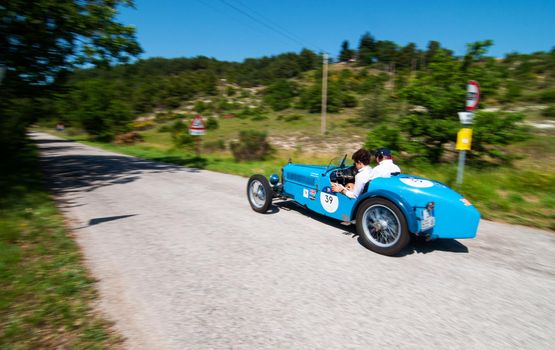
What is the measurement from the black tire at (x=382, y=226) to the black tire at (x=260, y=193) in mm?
2031

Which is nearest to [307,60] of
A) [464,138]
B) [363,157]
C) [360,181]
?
[464,138]

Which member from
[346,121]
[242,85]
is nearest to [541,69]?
[346,121]

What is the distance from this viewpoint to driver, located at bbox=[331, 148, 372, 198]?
15.4 feet

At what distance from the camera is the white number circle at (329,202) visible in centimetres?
508

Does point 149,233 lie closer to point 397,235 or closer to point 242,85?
point 397,235

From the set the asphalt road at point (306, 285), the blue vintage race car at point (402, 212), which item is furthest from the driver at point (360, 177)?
the asphalt road at point (306, 285)

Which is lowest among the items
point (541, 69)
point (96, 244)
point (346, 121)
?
point (96, 244)

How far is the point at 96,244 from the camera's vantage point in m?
4.54

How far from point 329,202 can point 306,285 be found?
6.61 ft

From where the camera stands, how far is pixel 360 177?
4711mm

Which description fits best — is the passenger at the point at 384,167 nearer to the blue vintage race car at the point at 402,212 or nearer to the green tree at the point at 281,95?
the blue vintage race car at the point at 402,212

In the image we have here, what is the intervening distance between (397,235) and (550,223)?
3453 mm

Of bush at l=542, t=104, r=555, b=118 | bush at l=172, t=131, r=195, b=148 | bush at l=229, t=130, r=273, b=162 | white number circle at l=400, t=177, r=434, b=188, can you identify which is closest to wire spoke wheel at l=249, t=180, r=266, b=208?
white number circle at l=400, t=177, r=434, b=188

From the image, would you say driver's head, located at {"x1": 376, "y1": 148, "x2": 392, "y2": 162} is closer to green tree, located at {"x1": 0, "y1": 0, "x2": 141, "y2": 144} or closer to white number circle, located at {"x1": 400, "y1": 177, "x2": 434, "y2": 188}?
white number circle, located at {"x1": 400, "y1": 177, "x2": 434, "y2": 188}
